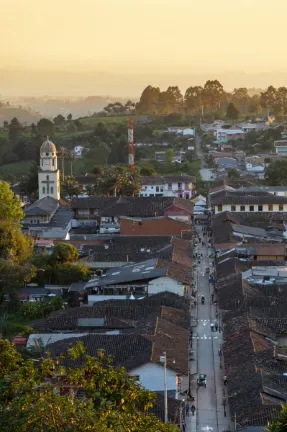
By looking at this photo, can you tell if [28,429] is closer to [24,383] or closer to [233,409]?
[24,383]

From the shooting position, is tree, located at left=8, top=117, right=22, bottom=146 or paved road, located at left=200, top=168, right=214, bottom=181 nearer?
paved road, located at left=200, top=168, right=214, bottom=181

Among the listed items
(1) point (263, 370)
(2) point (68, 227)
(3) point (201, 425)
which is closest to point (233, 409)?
(3) point (201, 425)

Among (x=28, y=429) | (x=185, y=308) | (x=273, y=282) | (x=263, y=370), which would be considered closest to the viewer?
(x=28, y=429)

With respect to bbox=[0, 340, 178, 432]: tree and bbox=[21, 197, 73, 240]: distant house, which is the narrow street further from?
bbox=[21, 197, 73, 240]: distant house

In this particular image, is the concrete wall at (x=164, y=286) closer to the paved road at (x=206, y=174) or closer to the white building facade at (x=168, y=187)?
the white building facade at (x=168, y=187)

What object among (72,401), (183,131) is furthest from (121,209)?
(183,131)

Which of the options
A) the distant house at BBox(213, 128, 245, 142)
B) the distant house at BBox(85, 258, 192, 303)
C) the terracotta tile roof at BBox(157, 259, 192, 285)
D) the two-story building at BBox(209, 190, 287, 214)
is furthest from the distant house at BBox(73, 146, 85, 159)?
the distant house at BBox(85, 258, 192, 303)

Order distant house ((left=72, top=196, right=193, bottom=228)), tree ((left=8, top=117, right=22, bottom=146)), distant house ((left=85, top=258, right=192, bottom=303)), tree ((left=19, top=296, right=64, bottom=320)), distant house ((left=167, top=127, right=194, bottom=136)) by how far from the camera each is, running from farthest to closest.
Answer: distant house ((left=167, top=127, right=194, bottom=136))
tree ((left=8, top=117, right=22, bottom=146))
distant house ((left=72, top=196, right=193, bottom=228))
distant house ((left=85, top=258, right=192, bottom=303))
tree ((left=19, top=296, right=64, bottom=320))
